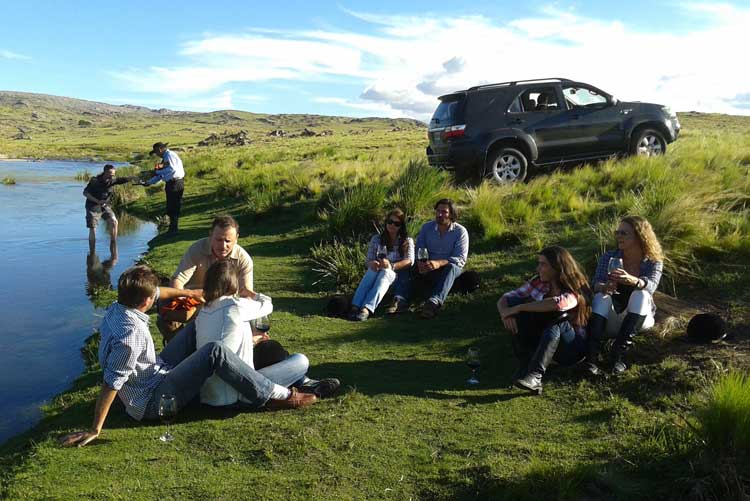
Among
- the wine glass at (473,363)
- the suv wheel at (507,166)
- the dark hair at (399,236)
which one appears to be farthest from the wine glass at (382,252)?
the suv wheel at (507,166)

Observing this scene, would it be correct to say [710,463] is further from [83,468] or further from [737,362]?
[83,468]

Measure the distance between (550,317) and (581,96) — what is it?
7.88m

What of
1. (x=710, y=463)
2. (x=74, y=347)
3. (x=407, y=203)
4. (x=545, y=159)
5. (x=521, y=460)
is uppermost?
(x=545, y=159)

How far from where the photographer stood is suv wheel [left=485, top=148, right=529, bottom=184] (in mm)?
11562

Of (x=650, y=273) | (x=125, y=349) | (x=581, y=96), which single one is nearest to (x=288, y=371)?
(x=125, y=349)

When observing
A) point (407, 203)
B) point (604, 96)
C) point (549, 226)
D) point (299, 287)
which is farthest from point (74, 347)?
point (604, 96)

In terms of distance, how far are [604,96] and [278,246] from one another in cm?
663

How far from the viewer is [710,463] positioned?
136 inches

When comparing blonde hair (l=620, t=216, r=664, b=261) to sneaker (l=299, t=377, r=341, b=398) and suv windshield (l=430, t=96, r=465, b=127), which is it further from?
suv windshield (l=430, t=96, r=465, b=127)

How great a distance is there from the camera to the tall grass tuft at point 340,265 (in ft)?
28.7

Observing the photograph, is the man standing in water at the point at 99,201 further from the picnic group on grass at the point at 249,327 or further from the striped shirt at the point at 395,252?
the picnic group on grass at the point at 249,327

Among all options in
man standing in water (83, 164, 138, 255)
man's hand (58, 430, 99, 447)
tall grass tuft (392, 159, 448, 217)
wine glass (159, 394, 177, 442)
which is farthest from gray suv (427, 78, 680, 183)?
man's hand (58, 430, 99, 447)

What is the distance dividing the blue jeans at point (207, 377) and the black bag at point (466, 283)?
3.56 metres

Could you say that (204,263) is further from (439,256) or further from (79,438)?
(439,256)
